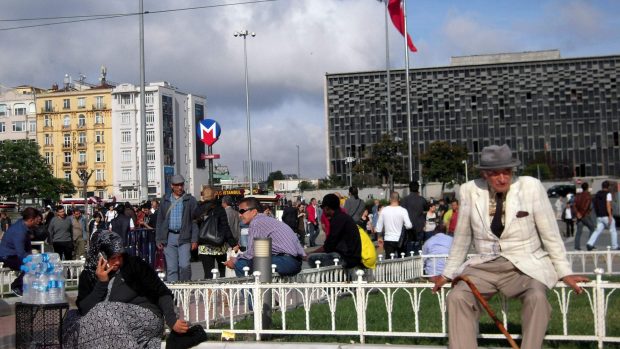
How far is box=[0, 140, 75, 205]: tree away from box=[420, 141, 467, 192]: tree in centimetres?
4025

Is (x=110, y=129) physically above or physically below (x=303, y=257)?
above

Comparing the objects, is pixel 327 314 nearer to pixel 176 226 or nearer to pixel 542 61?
pixel 176 226

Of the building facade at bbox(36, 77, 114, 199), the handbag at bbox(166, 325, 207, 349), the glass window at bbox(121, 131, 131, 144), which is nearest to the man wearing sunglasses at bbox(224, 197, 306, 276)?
the handbag at bbox(166, 325, 207, 349)

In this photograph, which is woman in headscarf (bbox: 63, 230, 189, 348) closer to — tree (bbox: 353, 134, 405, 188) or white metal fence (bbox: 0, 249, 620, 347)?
white metal fence (bbox: 0, 249, 620, 347)

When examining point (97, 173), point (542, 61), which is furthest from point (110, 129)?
point (542, 61)

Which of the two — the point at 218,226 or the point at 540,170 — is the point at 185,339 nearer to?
the point at 218,226

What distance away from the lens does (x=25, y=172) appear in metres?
98.0

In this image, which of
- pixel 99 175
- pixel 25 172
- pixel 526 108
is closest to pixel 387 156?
pixel 25 172

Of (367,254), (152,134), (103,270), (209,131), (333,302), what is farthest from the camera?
(152,134)

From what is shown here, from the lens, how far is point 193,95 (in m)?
124

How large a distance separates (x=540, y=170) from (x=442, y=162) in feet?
74.5

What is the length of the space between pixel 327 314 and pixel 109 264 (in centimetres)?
382

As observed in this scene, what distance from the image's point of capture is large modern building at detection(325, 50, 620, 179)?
11819 cm

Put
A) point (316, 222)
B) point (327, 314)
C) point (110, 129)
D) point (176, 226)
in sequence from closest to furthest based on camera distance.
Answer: point (327, 314) → point (176, 226) → point (316, 222) → point (110, 129)
